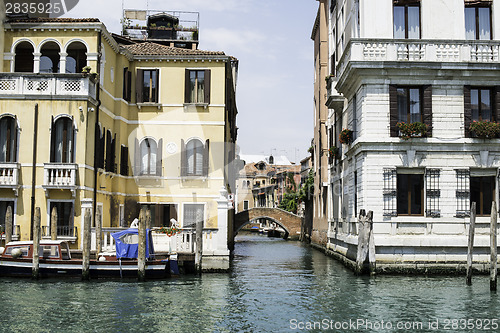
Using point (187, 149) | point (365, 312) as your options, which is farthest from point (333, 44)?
point (365, 312)

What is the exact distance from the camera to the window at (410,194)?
17.3m

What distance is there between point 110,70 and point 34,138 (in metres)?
4.26

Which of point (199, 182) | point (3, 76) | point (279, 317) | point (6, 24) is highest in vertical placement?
point (6, 24)

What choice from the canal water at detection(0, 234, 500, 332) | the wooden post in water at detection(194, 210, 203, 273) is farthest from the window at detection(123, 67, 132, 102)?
the canal water at detection(0, 234, 500, 332)

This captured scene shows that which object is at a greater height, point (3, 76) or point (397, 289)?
point (3, 76)

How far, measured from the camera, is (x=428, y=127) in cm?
1728

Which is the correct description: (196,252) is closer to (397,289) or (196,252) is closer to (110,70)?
(397,289)

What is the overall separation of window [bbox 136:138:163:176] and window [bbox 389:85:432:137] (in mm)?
9719

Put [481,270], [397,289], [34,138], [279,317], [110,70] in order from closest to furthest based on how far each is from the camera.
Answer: [279,317] → [397,289] → [481,270] → [34,138] → [110,70]

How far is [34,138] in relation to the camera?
763 inches

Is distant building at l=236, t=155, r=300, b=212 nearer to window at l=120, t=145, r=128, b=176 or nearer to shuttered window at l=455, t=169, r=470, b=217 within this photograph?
window at l=120, t=145, r=128, b=176

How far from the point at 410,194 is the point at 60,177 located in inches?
444

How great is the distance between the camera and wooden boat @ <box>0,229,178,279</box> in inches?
649

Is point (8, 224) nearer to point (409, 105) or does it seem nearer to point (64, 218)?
point (64, 218)
